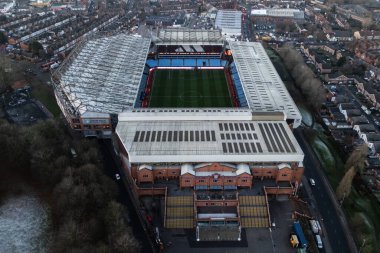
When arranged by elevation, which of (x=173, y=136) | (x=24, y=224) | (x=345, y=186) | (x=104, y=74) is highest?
(x=104, y=74)

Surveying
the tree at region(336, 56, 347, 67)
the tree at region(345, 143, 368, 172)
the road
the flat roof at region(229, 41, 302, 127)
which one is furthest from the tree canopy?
the tree at region(336, 56, 347, 67)

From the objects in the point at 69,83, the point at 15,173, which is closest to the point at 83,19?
the point at 69,83

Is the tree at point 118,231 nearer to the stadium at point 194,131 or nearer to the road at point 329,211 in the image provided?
the stadium at point 194,131

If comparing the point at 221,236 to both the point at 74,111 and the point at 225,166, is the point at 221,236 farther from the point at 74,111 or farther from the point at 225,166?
the point at 74,111

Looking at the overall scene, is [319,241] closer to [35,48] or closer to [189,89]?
[189,89]

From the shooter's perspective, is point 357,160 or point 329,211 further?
point 357,160

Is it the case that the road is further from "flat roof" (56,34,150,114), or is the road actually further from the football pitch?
"flat roof" (56,34,150,114)

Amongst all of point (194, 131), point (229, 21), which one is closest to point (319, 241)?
point (194, 131)
